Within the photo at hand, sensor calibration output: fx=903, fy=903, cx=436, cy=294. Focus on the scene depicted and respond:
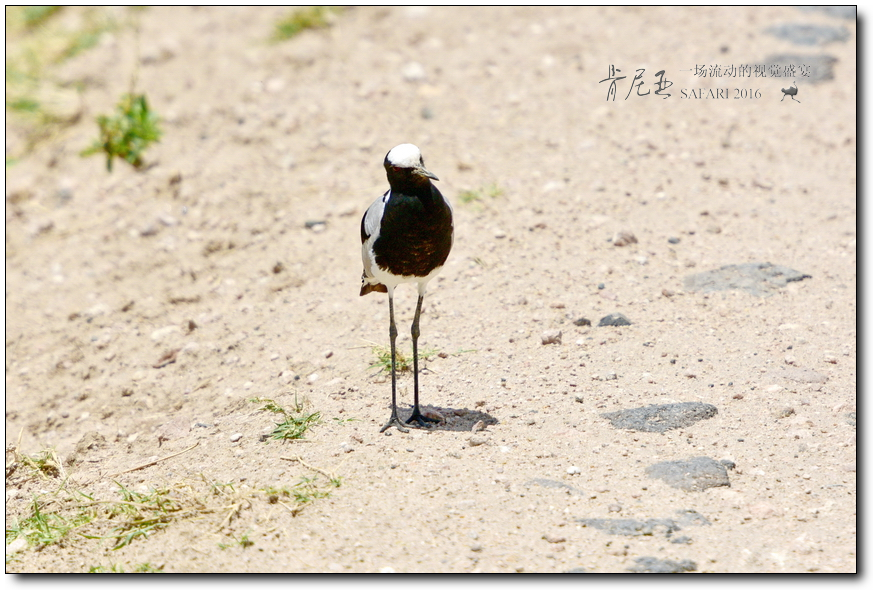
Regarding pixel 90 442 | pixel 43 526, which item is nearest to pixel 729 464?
pixel 43 526

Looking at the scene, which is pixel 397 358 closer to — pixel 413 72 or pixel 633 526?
pixel 633 526

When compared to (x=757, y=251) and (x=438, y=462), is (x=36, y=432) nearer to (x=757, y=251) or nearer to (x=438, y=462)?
(x=438, y=462)

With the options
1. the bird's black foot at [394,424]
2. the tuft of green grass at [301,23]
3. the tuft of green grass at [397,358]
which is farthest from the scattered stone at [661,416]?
the tuft of green grass at [301,23]

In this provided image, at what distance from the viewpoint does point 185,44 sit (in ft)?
33.4

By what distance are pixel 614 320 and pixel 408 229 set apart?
5.53 ft

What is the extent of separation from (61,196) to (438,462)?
5.92 meters

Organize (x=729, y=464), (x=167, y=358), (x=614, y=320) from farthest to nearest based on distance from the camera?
(x=167, y=358) → (x=614, y=320) → (x=729, y=464)

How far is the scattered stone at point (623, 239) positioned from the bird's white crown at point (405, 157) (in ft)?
8.05

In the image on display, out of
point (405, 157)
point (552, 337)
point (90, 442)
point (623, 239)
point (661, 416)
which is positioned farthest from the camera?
point (623, 239)

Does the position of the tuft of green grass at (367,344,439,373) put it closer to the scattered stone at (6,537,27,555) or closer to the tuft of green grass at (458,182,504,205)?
the tuft of green grass at (458,182,504,205)

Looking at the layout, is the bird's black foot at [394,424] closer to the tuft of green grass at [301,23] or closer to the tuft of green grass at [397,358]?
the tuft of green grass at [397,358]

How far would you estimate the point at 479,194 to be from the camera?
7211mm

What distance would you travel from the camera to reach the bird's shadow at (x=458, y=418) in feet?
15.4

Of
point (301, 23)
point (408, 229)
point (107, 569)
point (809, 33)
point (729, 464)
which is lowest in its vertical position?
point (107, 569)
